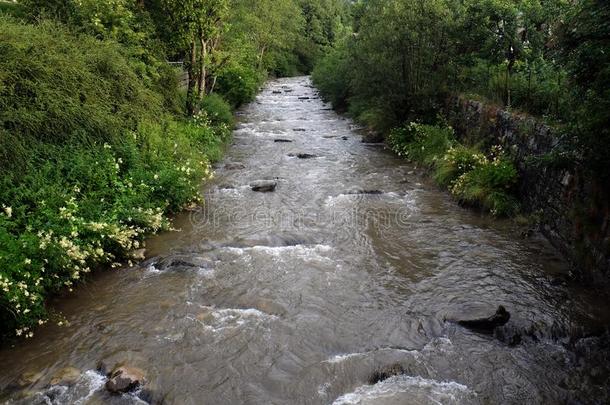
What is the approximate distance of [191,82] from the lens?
63.7 ft

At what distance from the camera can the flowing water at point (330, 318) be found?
579 centimetres

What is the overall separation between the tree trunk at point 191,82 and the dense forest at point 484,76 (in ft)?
21.9

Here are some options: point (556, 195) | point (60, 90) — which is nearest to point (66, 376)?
point (60, 90)

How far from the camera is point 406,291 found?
26.2ft

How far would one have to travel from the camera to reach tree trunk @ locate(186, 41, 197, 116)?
18.5 meters

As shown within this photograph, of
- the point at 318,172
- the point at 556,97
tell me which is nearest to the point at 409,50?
the point at 318,172

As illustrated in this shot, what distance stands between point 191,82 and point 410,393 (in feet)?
54.6

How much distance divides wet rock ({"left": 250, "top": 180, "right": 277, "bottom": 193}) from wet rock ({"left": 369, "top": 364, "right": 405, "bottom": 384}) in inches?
313

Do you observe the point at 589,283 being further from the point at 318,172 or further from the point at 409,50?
the point at 409,50

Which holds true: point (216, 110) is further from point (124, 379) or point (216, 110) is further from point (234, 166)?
point (124, 379)

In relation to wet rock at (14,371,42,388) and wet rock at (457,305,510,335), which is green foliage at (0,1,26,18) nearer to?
wet rock at (14,371,42,388)

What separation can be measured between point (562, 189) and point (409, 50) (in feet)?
31.9

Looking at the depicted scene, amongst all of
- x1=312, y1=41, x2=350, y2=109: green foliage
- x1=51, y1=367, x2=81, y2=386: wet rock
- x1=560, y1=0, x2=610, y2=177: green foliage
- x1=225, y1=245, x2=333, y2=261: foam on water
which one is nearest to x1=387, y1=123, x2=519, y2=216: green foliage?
x1=560, y1=0, x2=610, y2=177: green foliage

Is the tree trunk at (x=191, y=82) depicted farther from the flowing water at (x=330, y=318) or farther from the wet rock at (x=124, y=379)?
the wet rock at (x=124, y=379)
